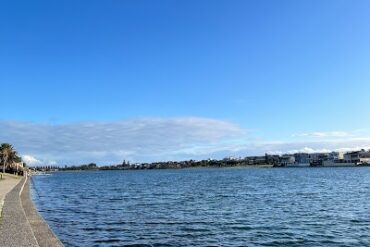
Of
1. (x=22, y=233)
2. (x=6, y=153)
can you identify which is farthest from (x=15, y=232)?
(x=6, y=153)

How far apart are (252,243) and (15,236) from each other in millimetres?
12552

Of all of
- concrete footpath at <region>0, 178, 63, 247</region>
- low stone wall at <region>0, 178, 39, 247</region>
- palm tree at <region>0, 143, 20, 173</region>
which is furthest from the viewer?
palm tree at <region>0, 143, 20, 173</region>

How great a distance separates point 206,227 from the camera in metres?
32.2

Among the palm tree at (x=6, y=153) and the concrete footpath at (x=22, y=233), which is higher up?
the palm tree at (x=6, y=153)

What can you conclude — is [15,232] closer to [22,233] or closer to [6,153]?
[22,233]

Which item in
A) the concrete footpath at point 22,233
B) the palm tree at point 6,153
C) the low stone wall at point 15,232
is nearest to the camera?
the low stone wall at point 15,232

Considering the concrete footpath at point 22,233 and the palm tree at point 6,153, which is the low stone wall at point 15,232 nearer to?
the concrete footpath at point 22,233

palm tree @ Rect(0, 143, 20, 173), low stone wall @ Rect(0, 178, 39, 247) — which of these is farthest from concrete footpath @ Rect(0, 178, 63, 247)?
palm tree @ Rect(0, 143, 20, 173)

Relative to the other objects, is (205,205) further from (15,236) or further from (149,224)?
(15,236)

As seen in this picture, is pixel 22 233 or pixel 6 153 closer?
pixel 22 233

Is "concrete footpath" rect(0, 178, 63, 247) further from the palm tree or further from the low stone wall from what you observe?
the palm tree

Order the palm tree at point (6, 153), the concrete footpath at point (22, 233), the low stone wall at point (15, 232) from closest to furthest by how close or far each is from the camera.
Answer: the low stone wall at point (15, 232), the concrete footpath at point (22, 233), the palm tree at point (6, 153)

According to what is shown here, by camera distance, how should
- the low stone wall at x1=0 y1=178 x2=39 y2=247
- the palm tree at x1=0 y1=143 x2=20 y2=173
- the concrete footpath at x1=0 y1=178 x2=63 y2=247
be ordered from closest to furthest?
the low stone wall at x1=0 y1=178 x2=39 y2=247
the concrete footpath at x1=0 y1=178 x2=63 y2=247
the palm tree at x1=0 y1=143 x2=20 y2=173

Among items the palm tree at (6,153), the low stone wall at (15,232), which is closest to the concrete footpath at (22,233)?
the low stone wall at (15,232)
